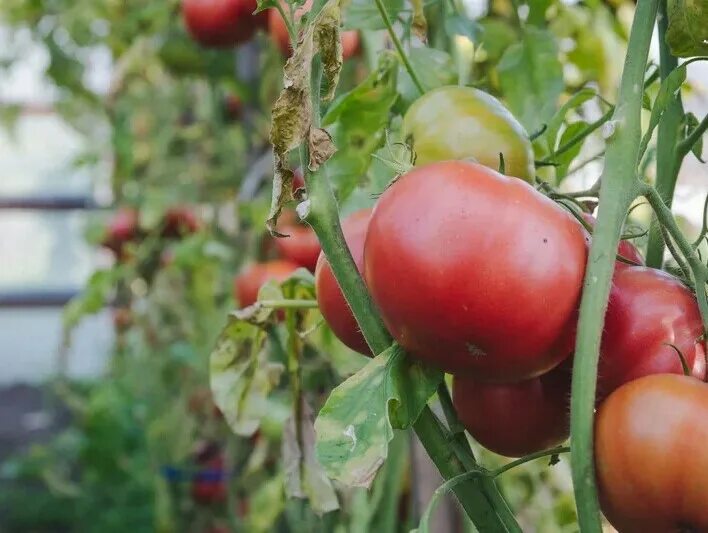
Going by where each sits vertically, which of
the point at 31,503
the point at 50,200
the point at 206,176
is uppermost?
the point at 206,176

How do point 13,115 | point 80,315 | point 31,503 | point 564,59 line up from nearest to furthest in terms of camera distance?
point 564,59, point 80,315, point 13,115, point 31,503

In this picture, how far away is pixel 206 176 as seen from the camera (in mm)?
2064

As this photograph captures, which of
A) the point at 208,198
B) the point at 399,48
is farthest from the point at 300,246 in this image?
the point at 208,198

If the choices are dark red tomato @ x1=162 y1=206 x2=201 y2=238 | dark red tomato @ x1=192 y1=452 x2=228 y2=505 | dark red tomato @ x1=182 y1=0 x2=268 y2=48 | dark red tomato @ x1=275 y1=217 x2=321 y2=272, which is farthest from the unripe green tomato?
dark red tomato @ x1=192 y1=452 x2=228 y2=505

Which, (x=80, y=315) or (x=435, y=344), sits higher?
(x=435, y=344)

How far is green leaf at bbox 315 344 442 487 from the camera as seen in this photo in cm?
39

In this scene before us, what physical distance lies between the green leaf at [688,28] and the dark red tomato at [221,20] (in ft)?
3.13

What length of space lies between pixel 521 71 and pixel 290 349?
25cm

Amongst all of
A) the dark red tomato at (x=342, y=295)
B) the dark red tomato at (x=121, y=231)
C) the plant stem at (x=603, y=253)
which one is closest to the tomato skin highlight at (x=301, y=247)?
the dark red tomato at (x=342, y=295)

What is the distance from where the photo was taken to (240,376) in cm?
65

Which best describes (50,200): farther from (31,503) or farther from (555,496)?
(555,496)

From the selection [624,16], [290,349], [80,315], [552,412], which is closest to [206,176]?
[80,315]

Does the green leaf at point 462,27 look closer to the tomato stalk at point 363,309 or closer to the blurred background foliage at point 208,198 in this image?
the blurred background foliage at point 208,198

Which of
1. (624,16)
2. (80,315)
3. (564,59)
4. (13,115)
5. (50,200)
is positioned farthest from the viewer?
(50,200)
